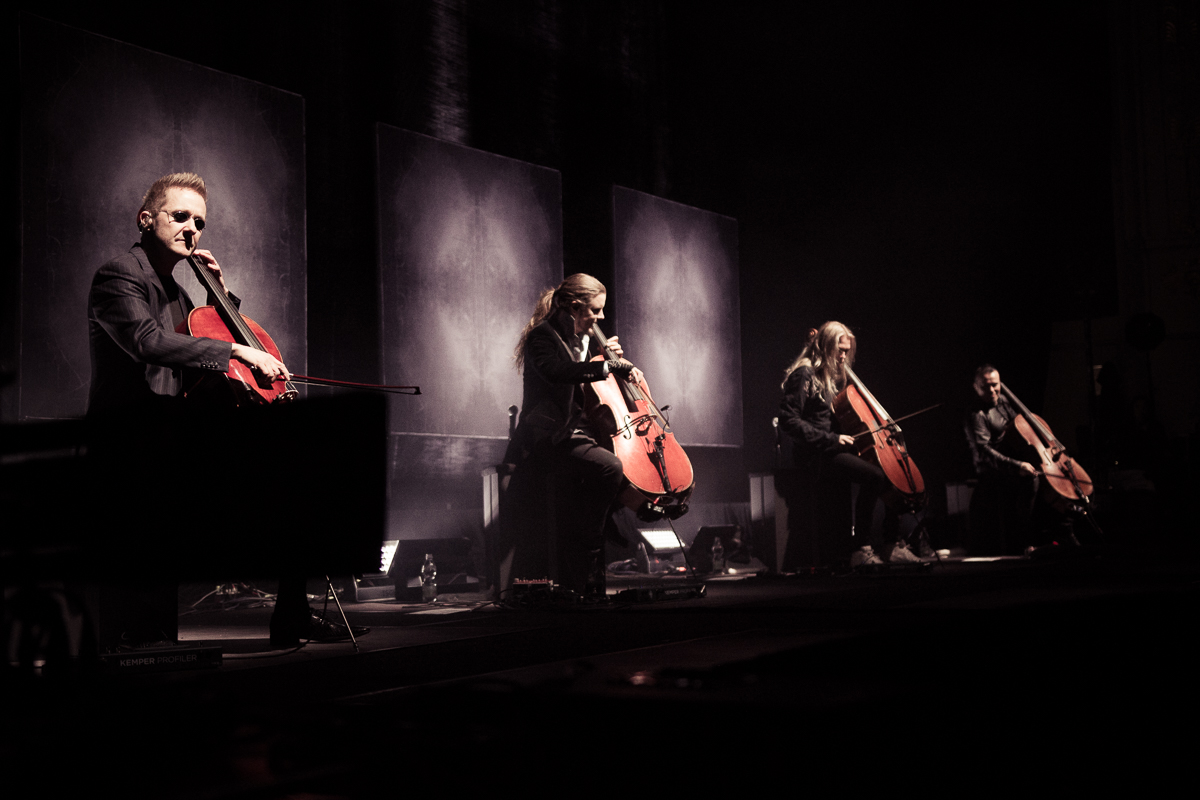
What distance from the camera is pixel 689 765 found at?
1.15 metres

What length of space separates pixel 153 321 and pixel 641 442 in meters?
2.41

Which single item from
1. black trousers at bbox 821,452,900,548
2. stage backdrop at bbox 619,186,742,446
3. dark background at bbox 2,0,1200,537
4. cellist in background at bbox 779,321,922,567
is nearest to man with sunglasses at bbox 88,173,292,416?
cellist in background at bbox 779,321,922,567

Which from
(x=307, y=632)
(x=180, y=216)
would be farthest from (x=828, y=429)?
(x=180, y=216)

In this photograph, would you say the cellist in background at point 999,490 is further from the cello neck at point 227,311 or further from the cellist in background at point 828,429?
the cello neck at point 227,311

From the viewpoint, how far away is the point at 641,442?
16.3 ft

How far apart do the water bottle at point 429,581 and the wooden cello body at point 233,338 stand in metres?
2.81

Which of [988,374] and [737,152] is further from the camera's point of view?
[737,152]

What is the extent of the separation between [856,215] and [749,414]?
1.87 meters

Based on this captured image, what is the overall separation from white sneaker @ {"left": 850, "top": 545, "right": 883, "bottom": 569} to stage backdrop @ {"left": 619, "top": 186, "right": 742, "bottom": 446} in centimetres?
162

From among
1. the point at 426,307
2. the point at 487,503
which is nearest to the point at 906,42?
the point at 426,307

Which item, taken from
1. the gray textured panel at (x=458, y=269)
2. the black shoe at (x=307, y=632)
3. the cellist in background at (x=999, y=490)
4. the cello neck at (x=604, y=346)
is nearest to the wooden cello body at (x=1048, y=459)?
the cellist in background at (x=999, y=490)

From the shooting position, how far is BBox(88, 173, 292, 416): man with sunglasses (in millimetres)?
2979

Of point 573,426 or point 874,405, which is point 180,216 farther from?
point 874,405

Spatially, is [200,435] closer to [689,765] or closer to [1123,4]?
[689,765]
